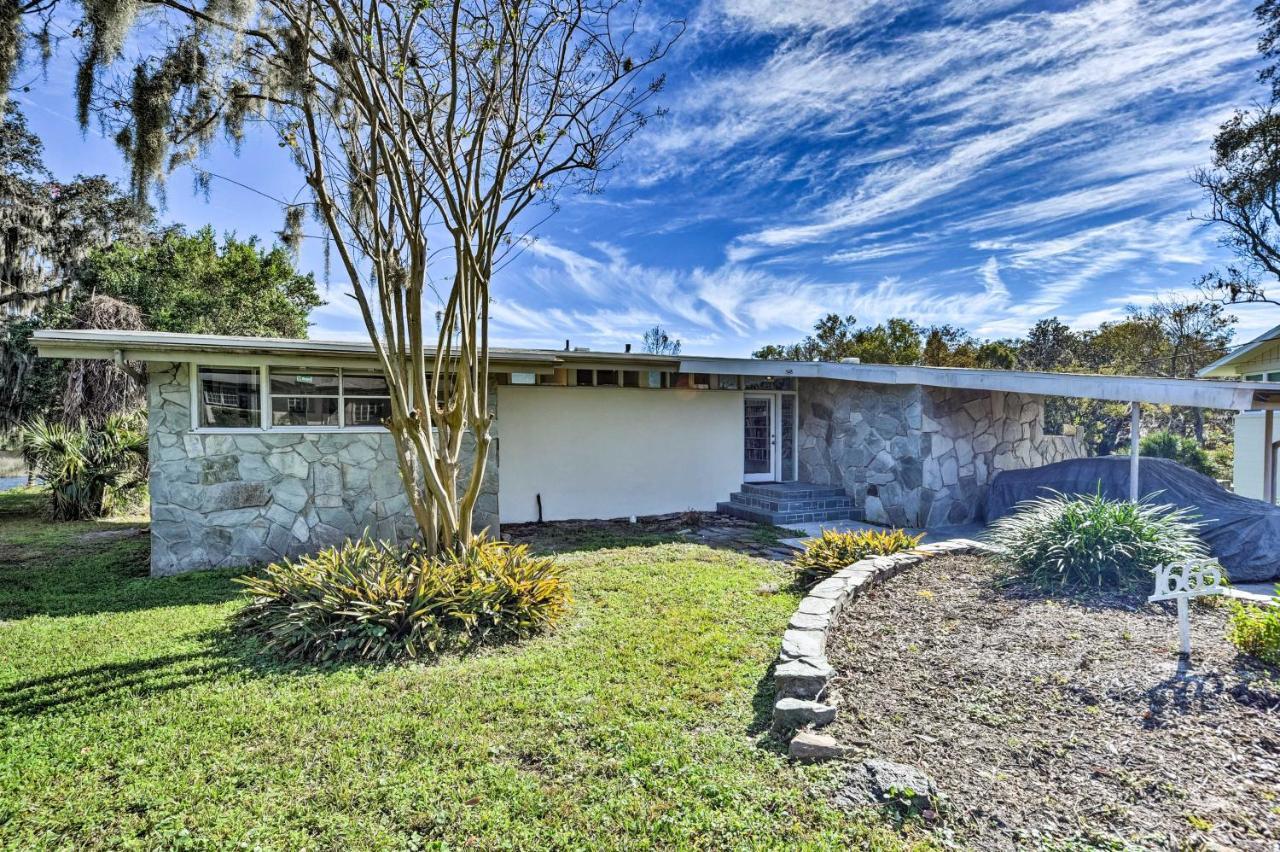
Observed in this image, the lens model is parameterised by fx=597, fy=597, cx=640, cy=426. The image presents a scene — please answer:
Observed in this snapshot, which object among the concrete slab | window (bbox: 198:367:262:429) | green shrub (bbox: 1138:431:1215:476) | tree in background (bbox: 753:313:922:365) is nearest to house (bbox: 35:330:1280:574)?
window (bbox: 198:367:262:429)

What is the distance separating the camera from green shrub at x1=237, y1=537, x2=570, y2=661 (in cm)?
419

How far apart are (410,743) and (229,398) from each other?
557 centimetres

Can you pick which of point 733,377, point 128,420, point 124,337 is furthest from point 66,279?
point 733,377

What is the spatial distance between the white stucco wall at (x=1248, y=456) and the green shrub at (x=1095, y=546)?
24.1ft

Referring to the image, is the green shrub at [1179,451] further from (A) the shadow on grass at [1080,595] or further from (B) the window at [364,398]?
(B) the window at [364,398]

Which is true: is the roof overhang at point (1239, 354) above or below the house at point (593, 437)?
above

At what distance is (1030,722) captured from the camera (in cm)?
292

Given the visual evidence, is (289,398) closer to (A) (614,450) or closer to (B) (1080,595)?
(A) (614,450)

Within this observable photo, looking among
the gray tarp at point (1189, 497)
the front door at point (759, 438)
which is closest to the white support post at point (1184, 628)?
the gray tarp at point (1189, 497)

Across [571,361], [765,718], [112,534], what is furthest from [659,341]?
[765,718]

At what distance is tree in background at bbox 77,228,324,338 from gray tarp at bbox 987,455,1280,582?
15290mm

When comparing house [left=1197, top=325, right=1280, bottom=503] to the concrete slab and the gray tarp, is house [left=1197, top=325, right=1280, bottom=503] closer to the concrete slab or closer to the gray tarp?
the gray tarp

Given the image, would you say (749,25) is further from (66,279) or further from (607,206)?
(66,279)

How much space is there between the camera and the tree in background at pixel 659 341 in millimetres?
32875
